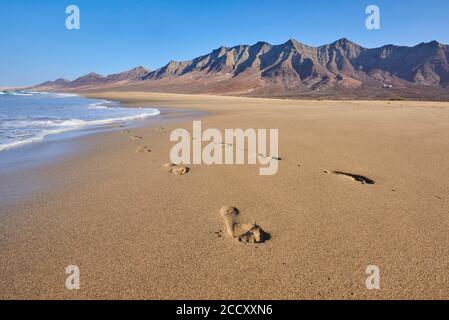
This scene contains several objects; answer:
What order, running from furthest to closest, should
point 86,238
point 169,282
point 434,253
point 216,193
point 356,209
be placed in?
point 216,193, point 356,209, point 86,238, point 434,253, point 169,282

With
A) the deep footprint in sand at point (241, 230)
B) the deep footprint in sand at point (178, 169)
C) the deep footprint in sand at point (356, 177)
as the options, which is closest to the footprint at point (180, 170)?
A: the deep footprint in sand at point (178, 169)

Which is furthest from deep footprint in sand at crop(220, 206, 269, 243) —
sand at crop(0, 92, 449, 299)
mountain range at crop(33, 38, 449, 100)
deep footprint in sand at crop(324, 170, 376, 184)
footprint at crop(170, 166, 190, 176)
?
mountain range at crop(33, 38, 449, 100)

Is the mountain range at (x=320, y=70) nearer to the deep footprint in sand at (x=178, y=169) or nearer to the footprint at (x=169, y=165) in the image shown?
the footprint at (x=169, y=165)

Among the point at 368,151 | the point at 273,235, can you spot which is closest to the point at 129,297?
the point at 273,235

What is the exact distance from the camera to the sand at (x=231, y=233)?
2.00 metres

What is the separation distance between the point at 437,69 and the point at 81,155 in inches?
5854

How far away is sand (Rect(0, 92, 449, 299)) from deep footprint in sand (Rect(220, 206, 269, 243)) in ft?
0.12

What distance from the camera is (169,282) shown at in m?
2.04

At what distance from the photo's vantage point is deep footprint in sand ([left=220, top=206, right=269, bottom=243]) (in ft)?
8.45

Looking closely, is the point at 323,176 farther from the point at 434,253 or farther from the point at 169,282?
the point at 169,282

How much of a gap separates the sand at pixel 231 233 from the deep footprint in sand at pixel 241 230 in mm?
37

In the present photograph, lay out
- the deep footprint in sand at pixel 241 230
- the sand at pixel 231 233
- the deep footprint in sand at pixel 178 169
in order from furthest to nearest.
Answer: the deep footprint in sand at pixel 178 169
the deep footprint in sand at pixel 241 230
the sand at pixel 231 233
